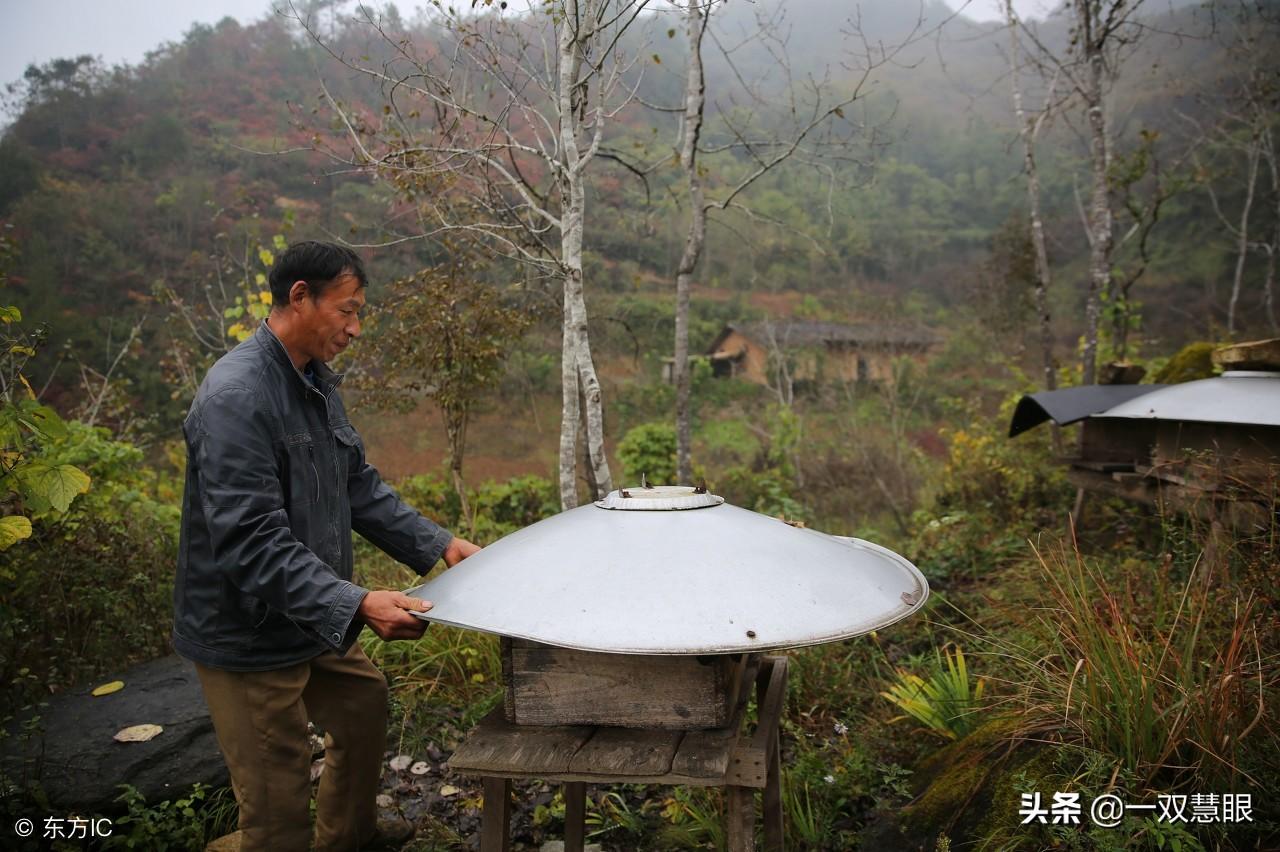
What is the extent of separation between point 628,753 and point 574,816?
0.89m

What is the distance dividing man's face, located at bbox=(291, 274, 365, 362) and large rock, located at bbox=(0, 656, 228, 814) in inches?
76.2

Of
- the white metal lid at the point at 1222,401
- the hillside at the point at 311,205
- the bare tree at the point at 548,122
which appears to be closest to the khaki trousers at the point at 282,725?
the bare tree at the point at 548,122

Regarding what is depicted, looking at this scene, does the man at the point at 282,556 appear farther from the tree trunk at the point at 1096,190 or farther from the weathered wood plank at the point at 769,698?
the tree trunk at the point at 1096,190

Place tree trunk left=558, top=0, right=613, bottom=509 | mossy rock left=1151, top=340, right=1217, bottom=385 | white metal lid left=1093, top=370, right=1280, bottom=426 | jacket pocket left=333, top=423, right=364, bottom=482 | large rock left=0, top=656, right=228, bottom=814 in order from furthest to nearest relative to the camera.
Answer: mossy rock left=1151, top=340, right=1217, bottom=385 < tree trunk left=558, top=0, right=613, bottom=509 < white metal lid left=1093, top=370, right=1280, bottom=426 < large rock left=0, top=656, right=228, bottom=814 < jacket pocket left=333, top=423, right=364, bottom=482

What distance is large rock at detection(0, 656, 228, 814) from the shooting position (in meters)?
2.78

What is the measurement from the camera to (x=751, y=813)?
1.96 m

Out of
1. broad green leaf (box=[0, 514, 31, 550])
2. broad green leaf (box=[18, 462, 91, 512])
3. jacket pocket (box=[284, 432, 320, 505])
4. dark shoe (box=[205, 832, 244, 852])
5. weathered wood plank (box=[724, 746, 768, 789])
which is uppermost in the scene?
jacket pocket (box=[284, 432, 320, 505])

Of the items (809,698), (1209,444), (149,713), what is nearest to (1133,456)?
(1209,444)

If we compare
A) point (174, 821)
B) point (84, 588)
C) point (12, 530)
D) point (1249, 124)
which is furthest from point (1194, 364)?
point (1249, 124)

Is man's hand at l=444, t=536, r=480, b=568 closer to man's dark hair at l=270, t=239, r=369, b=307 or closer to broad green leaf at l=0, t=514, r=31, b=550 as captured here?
man's dark hair at l=270, t=239, r=369, b=307

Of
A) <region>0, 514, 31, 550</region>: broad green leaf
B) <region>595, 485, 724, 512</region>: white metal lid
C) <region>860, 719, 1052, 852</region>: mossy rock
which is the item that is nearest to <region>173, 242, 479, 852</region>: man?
<region>595, 485, 724, 512</region>: white metal lid

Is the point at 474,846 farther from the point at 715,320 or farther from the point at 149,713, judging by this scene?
the point at 715,320

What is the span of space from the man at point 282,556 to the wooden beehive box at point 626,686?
1.11 ft

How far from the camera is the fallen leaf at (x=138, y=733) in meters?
2.98
